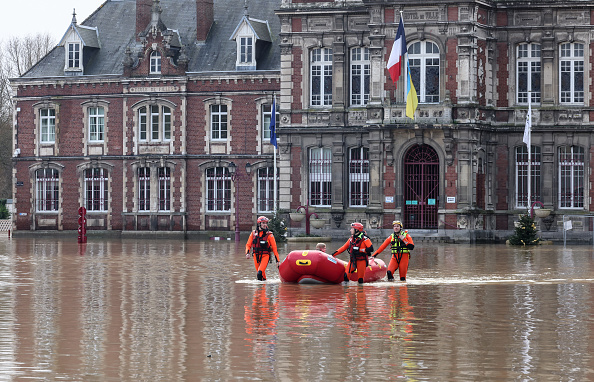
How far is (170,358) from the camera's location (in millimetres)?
12703

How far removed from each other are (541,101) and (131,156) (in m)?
19.9

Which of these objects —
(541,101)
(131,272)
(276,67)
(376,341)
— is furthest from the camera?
(276,67)

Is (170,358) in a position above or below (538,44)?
below

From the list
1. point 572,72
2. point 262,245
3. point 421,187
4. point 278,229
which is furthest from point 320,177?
point 262,245

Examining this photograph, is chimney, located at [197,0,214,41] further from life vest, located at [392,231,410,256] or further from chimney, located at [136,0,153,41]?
life vest, located at [392,231,410,256]

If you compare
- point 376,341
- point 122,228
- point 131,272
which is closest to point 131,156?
point 122,228

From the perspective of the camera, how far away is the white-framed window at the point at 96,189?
180ft

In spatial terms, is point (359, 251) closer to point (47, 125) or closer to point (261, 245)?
point (261, 245)

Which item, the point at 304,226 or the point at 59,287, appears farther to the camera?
the point at 304,226

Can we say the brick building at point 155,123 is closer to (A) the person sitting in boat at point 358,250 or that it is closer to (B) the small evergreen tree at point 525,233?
(B) the small evergreen tree at point 525,233

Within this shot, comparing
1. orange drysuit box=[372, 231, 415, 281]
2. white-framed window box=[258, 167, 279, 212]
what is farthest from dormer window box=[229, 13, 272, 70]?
orange drysuit box=[372, 231, 415, 281]

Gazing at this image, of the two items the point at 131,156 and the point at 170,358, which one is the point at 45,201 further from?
the point at 170,358

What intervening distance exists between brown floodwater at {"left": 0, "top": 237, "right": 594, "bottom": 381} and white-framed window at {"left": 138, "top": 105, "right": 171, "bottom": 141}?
2614cm

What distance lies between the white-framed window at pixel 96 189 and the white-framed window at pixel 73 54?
17.5 feet
